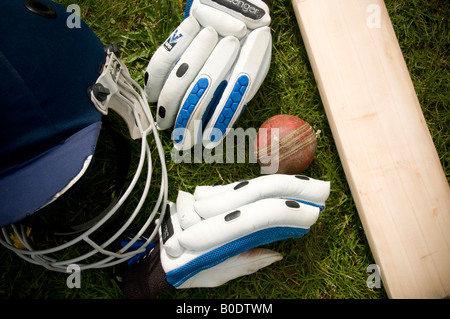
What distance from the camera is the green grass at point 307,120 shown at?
1.76 meters

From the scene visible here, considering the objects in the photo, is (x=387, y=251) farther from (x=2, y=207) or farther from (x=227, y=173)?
(x=2, y=207)

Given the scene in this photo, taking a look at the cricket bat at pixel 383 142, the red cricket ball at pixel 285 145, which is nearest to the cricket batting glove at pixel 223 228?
the red cricket ball at pixel 285 145

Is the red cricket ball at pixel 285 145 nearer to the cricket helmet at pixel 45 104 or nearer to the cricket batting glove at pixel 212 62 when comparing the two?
the cricket batting glove at pixel 212 62

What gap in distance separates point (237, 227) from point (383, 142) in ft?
2.97

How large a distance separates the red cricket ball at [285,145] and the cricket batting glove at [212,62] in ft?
0.61

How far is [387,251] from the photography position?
1.66m

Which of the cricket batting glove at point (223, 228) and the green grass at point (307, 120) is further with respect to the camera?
the green grass at point (307, 120)

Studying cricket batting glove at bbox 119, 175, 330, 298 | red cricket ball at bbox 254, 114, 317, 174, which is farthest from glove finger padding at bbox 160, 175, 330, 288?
red cricket ball at bbox 254, 114, 317, 174

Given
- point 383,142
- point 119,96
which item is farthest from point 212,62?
point 383,142

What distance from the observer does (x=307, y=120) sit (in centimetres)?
187

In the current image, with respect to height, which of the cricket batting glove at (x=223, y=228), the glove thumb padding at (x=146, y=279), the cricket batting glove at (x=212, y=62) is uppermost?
the cricket batting glove at (x=212, y=62)

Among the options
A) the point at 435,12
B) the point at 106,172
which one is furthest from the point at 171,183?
the point at 435,12

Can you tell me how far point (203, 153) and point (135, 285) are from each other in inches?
29.0

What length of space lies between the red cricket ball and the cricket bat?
222mm
